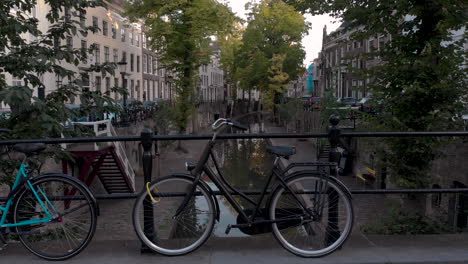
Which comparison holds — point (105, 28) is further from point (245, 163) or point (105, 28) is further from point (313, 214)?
point (313, 214)

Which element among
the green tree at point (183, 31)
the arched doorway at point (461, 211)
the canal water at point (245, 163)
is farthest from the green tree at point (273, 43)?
the arched doorway at point (461, 211)

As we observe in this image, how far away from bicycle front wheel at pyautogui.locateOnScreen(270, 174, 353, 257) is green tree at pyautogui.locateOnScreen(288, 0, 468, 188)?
3.57 m

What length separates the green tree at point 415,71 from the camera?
6.76m

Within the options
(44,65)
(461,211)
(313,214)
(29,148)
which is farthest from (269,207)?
(461,211)

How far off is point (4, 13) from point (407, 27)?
6056 mm

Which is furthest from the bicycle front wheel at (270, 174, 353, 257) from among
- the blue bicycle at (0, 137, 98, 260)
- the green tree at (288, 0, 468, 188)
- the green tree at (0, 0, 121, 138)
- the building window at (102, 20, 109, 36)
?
the building window at (102, 20, 109, 36)

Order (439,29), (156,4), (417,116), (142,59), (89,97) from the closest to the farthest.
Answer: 1. (89,97)
2. (439,29)
3. (417,116)
4. (156,4)
5. (142,59)

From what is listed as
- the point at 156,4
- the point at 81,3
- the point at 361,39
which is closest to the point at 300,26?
the point at 156,4

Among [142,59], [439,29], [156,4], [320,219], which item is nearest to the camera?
[320,219]

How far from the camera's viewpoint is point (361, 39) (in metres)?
7.80

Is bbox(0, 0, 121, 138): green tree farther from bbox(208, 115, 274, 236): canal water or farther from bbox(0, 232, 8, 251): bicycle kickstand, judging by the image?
bbox(208, 115, 274, 236): canal water

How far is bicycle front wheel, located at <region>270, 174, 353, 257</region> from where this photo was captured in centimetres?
364

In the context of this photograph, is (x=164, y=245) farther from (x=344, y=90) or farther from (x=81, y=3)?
(x=344, y=90)

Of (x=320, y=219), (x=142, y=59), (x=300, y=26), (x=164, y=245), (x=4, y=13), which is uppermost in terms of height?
(x=300, y=26)
